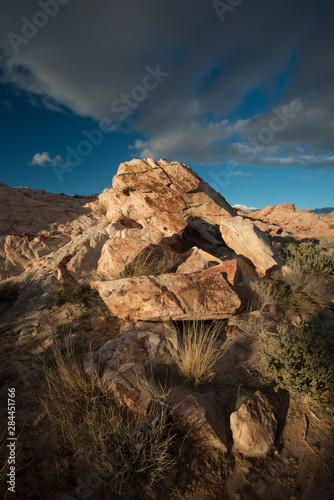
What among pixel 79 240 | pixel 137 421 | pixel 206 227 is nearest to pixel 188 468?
pixel 137 421

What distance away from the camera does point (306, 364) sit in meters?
2.82

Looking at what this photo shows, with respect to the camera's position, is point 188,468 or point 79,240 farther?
point 79,240

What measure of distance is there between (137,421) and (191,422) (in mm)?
A: 617

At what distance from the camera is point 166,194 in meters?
8.03

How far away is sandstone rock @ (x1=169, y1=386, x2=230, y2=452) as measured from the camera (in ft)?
7.59

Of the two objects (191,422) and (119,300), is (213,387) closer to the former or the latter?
(191,422)

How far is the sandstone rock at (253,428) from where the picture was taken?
2250 mm

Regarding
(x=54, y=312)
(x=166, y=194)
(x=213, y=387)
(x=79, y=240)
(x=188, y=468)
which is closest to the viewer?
(x=188, y=468)

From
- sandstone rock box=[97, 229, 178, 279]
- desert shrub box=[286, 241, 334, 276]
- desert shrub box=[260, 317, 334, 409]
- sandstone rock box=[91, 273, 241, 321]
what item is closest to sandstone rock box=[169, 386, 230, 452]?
desert shrub box=[260, 317, 334, 409]

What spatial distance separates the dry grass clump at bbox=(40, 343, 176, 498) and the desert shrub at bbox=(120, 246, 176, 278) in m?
2.70

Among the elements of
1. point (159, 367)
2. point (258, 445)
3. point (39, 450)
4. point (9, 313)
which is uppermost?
point (9, 313)

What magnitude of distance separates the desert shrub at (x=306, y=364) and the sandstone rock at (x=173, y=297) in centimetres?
111

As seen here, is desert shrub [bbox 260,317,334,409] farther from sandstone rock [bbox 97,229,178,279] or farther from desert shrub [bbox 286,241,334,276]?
desert shrub [bbox 286,241,334,276]

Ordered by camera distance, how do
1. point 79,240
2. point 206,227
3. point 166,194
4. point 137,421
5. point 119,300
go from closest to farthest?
point 137,421 → point 119,300 → point 79,240 → point 166,194 → point 206,227
